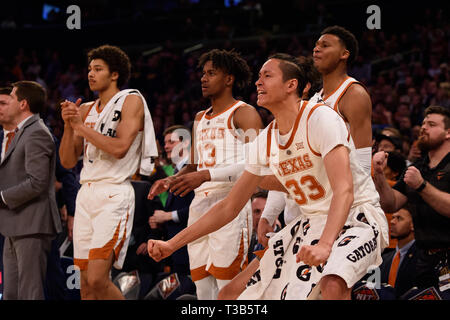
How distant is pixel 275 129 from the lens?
3.32 meters

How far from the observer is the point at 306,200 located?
3.19 m

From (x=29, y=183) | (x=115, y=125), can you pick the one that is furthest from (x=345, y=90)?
(x=29, y=183)

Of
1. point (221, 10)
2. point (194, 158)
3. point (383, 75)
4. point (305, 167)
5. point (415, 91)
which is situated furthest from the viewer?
point (221, 10)

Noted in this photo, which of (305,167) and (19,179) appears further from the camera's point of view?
(19,179)

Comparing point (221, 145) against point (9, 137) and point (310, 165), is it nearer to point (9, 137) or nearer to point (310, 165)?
point (310, 165)

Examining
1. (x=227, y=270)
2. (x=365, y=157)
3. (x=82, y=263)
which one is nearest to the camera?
(x=365, y=157)

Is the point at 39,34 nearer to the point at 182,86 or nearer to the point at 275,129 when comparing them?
the point at 182,86

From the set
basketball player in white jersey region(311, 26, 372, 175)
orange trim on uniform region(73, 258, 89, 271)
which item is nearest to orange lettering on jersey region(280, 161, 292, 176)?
basketball player in white jersey region(311, 26, 372, 175)

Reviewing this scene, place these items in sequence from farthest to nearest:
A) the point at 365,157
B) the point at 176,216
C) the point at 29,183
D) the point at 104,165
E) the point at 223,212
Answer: the point at 176,216 → the point at 29,183 → the point at 104,165 → the point at 365,157 → the point at 223,212

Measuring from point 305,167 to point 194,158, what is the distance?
5.71 ft

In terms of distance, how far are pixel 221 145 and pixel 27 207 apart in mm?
1680

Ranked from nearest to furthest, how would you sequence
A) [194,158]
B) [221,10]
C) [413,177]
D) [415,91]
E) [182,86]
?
[413,177] < [194,158] < [415,91] < [182,86] < [221,10]

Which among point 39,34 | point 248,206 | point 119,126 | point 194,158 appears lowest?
point 248,206

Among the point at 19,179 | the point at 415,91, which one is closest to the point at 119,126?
the point at 19,179
